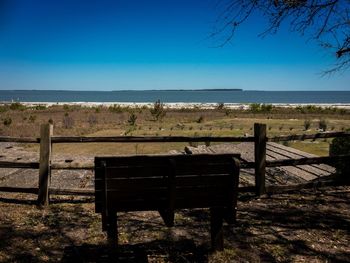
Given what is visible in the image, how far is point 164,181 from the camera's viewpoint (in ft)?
14.2

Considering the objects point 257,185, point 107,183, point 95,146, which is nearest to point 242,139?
point 257,185

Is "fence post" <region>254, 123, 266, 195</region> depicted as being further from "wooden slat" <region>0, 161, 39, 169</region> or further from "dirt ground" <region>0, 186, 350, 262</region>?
"wooden slat" <region>0, 161, 39, 169</region>

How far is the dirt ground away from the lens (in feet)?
15.4

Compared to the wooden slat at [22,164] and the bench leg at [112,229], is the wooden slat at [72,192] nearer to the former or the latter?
the wooden slat at [22,164]

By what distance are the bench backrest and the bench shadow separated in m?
0.62

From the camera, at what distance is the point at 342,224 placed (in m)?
5.97

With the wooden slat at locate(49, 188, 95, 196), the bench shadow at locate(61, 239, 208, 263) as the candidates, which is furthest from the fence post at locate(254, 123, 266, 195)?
the wooden slat at locate(49, 188, 95, 196)

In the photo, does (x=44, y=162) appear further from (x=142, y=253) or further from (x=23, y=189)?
(x=142, y=253)

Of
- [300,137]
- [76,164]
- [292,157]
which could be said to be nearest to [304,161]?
[300,137]

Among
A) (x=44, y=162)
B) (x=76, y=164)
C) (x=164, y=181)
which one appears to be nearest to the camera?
(x=164, y=181)

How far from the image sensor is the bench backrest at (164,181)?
418 cm

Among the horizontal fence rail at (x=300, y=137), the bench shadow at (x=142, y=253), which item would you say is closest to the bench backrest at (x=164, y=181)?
the bench shadow at (x=142, y=253)

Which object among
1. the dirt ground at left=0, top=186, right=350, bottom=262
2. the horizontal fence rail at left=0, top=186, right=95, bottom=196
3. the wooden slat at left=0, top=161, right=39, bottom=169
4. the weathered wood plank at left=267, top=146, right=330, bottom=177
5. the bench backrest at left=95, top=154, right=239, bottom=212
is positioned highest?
the bench backrest at left=95, top=154, right=239, bottom=212

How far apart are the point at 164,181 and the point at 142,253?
104 centimetres
